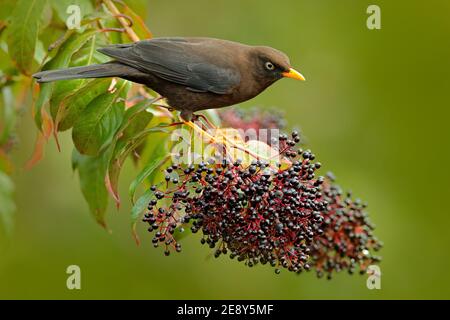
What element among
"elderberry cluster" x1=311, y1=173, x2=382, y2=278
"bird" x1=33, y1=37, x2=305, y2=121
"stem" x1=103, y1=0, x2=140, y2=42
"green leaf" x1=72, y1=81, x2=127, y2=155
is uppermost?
"stem" x1=103, y1=0, x2=140, y2=42

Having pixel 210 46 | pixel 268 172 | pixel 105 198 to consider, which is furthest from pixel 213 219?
pixel 210 46

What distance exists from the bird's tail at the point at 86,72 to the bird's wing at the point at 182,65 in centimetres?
11

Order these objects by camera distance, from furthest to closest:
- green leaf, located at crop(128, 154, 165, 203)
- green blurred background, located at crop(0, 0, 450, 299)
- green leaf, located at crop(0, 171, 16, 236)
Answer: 1. green blurred background, located at crop(0, 0, 450, 299)
2. green leaf, located at crop(0, 171, 16, 236)
3. green leaf, located at crop(128, 154, 165, 203)

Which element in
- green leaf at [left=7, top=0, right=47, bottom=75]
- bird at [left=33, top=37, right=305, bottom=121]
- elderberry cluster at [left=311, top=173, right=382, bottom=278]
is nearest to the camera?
green leaf at [left=7, top=0, right=47, bottom=75]

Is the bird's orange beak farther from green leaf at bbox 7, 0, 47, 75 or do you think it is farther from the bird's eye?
green leaf at bbox 7, 0, 47, 75

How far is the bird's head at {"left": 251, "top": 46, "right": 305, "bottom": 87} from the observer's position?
181 inches

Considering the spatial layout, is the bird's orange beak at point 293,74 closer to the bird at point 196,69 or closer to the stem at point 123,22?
the bird at point 196,69

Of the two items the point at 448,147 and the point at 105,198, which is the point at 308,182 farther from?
the point at 448,147

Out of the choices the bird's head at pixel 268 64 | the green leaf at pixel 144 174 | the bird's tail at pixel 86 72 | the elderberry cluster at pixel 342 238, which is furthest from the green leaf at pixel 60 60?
the elderberry cluster at pixel 342 238

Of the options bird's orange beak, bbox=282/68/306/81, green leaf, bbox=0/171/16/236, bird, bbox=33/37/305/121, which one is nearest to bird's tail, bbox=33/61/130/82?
bird, bbox=33/37/305/121

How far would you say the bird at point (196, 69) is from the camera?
414 centimetres

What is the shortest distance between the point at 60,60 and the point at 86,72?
0.18m

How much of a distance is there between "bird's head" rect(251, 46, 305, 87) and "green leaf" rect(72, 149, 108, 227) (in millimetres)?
1200

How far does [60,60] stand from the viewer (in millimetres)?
3895
